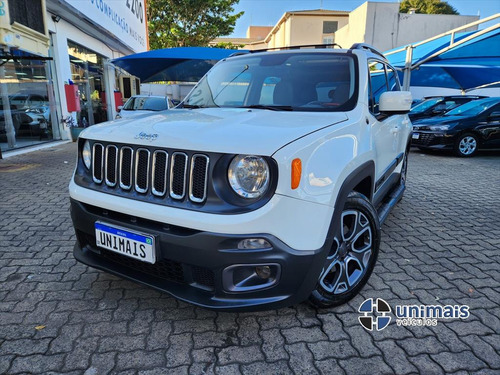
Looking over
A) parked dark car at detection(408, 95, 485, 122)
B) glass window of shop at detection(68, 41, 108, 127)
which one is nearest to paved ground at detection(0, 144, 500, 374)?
parked dark car at detection(408, 95, 485, 122)

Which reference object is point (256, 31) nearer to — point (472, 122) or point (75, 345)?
point (472, 122)

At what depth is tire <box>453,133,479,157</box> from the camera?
921cm

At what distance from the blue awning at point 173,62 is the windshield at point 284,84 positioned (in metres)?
5.96

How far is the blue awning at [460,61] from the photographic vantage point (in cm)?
998

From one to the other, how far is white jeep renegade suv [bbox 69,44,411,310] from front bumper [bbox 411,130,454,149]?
25.1 feet

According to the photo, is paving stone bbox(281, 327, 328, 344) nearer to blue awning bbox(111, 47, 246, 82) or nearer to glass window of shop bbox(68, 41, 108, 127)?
blue awning bbox(111, 47, 246, 82)

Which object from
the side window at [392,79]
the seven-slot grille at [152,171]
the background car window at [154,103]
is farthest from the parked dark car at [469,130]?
the seven-slot grille at [152,171]

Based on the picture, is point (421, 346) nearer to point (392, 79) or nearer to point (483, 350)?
point (483, 350)

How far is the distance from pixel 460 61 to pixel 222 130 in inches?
516

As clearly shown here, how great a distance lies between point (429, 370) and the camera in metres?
1.92

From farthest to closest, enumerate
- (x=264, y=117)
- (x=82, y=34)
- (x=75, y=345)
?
(x=82, y=34) → (x=264, y=117) → (x=75, y=345)

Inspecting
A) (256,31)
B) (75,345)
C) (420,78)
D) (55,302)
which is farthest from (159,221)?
(256,31)

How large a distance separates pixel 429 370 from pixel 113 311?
196 centimetres

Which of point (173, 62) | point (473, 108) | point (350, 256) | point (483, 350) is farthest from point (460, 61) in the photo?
point (483, 350)
